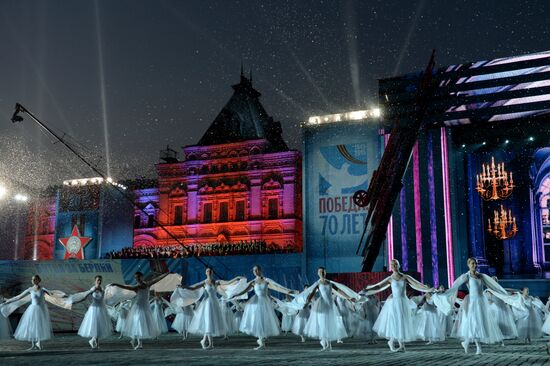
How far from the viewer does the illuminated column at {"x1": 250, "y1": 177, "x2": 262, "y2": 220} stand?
52.4m

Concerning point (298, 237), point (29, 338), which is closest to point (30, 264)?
point (29, 338)

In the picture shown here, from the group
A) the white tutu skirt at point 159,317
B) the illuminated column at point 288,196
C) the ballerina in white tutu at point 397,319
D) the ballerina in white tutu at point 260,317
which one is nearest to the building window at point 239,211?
the illuminated column at point 288,196

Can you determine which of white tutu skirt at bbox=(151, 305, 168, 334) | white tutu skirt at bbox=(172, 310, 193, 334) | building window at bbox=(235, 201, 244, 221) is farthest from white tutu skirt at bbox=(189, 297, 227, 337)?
building window at bbox=(235, 201, 244, 221)

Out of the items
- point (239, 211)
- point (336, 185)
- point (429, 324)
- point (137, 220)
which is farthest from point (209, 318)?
point (137, 220)

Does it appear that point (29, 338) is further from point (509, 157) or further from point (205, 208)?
point (205, 208)

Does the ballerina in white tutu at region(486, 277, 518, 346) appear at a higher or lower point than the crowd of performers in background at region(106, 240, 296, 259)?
lower

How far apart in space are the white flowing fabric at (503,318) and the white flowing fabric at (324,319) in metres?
3.67

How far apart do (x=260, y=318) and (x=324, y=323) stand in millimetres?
1637

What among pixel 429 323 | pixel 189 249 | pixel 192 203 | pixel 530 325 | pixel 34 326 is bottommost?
pixel 530 325

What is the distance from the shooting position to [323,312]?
43.8 ft

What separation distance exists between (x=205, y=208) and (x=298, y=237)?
30.4ft

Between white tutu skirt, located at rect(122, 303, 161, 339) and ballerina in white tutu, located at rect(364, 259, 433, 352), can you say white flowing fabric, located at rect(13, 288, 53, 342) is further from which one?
ballerina in white tutu, located at rect(364, 259, 433, 352)

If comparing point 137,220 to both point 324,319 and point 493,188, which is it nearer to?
point 493,188

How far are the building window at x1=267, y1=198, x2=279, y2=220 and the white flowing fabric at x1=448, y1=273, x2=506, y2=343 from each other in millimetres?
39631
